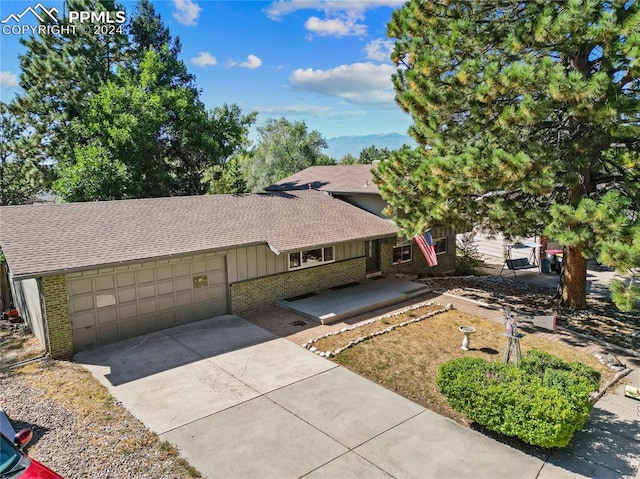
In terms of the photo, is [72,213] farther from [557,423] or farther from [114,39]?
[114,39]

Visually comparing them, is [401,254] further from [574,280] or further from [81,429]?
[81,429]

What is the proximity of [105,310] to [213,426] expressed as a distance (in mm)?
5282

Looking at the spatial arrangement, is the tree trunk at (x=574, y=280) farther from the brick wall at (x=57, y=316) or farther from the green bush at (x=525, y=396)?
the brick wall at (x=57, y=316)

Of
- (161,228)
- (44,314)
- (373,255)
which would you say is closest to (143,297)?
(161,228)

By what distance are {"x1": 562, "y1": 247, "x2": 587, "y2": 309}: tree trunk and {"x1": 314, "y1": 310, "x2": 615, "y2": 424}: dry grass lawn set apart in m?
2.94

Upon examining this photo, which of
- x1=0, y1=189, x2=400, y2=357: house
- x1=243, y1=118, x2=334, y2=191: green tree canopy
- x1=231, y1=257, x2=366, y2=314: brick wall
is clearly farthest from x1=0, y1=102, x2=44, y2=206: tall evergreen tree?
x1=243, y1=118, x2=334, y2=191: green tree canopy

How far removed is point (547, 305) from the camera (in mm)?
14922

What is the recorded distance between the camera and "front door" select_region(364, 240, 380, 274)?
A: 17.7 metres

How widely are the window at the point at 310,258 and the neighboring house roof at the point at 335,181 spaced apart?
11.3 ft

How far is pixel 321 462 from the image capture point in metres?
6.80

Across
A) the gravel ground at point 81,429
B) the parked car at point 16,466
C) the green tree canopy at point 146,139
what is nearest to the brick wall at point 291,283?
the gravel ground at point 81,429

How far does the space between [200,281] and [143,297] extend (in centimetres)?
167

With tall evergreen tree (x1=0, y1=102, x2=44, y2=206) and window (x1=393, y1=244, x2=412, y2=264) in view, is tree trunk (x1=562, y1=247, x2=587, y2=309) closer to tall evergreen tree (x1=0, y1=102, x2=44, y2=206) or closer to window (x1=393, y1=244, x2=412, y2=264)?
window (x1=393, y1=244, x2=412, y2=264)

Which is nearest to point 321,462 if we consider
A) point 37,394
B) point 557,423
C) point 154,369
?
point 557,423
